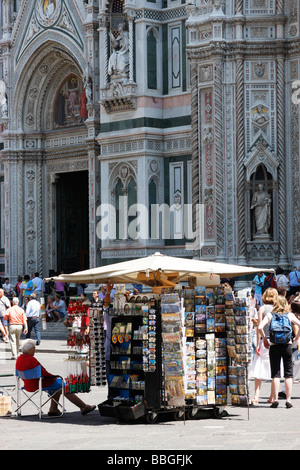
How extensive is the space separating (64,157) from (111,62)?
21.2 ft

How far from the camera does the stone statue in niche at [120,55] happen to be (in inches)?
1374

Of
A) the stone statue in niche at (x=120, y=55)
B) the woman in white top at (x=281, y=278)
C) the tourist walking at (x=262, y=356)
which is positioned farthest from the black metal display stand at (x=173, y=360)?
the stone statue in niche at (x=120, y=55)

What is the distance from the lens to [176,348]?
15.5 metres

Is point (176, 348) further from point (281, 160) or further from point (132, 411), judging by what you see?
point (281, 160)

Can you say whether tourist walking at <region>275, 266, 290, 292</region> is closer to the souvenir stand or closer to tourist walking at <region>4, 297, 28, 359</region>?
tourist walking at <region>4, 297, 28, 359</region>

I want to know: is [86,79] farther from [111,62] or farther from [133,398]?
[133,398]

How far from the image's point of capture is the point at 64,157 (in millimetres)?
40719

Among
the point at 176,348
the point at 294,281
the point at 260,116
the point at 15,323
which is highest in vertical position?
the point at 260,116

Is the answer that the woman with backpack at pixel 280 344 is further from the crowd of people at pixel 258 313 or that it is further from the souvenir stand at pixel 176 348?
the souvenir stand at pixel 176 348

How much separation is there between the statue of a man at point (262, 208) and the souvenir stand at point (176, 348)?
1558cm

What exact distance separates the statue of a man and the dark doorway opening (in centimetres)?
1113

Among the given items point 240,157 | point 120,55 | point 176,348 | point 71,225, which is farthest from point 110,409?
point 71,225

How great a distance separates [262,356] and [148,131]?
1764cm
